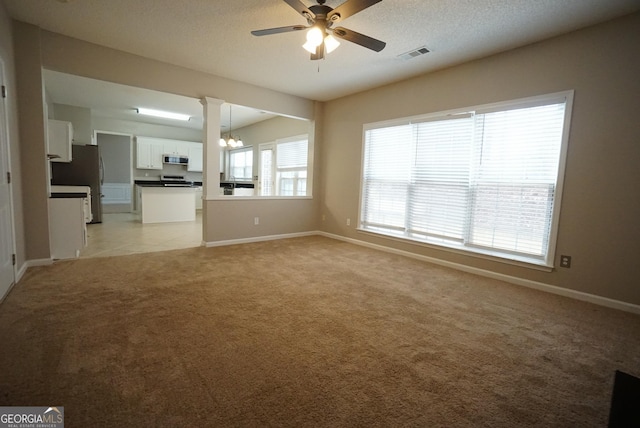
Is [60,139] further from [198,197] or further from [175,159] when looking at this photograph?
[198,197]

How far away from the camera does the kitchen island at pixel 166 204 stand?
6445mm

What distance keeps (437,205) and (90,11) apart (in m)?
4.51

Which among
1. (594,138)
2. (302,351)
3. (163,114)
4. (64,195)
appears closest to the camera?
(302,351)

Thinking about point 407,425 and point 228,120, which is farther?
point 228,120

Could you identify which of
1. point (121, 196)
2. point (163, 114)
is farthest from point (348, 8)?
point (121, 196)

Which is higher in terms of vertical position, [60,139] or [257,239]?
[60,139]

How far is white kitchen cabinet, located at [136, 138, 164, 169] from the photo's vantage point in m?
7.94

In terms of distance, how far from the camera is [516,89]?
3146 millimetres

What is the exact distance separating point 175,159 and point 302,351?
8.23m

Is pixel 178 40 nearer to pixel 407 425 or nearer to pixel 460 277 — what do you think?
pixel 407 425

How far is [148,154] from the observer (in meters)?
8.05

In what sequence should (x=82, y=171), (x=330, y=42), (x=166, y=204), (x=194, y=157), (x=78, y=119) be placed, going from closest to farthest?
(x=330, y=42) → (x=82, y=171) → (x=78, y=119) → (x=166, y=204) → (x=194, y=157)

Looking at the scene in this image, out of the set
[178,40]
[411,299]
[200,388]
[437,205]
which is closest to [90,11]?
[178,40]

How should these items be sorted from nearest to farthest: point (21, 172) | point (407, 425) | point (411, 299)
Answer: point (407, 425)
point (411, 299)
point (21, 172)
